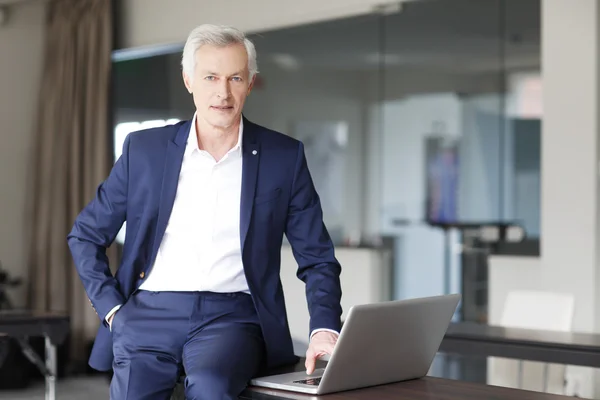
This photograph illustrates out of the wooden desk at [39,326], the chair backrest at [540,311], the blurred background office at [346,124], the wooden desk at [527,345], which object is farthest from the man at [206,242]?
the blurred background office at [346,124]

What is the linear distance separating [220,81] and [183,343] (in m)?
0.64

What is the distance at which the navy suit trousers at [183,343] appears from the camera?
84.3 inches

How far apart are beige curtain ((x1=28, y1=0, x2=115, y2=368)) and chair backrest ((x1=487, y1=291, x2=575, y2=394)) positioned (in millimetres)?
3540

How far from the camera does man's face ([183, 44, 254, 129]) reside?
226 cm

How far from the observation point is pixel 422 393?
2076 mm

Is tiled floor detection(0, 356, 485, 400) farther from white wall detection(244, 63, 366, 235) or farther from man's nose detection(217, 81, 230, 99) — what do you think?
man's nose detection(217, 81, 230, 99)

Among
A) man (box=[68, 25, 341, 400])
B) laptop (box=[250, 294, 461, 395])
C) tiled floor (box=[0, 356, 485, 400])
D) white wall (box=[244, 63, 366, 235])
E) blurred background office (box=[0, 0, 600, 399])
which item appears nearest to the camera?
laptop (box=[250, 294, 461, 395])

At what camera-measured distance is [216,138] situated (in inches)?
92.1

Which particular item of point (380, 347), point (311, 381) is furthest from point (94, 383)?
point (380, 347)

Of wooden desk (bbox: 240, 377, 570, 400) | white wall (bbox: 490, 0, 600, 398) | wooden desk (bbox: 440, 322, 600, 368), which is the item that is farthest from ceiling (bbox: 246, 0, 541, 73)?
wooden desk (bbox: 240, 377, 570, 400)

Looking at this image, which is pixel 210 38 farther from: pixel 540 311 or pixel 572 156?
pixel 572 156

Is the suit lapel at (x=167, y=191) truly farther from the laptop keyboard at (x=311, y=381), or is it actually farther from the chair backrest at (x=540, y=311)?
the chair backrest at (x=540, y=311)

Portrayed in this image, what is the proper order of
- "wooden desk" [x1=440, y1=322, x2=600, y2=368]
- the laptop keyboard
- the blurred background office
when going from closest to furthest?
the laptop keyboard < "wooden desk" [x1=440, y1=322, x2=600, y2=368] < the blurred background office

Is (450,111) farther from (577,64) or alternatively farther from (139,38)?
(139,38)
